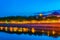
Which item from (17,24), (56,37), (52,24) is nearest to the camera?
(56,37)

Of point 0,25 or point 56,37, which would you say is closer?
point 56,37

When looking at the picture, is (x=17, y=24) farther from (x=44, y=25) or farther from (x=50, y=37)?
(x=50, y=37)

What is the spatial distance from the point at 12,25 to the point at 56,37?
3327 millimetres

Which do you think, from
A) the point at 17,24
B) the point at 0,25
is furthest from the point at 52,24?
the point at 0,25

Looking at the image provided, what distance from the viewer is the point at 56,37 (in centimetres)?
612

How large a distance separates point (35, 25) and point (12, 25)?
2.74ft

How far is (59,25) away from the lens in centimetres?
805

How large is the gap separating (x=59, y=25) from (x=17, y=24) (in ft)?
6.68

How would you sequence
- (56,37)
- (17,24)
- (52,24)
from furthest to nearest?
1. (17,24)
2. (52,24)
3. (56,37)

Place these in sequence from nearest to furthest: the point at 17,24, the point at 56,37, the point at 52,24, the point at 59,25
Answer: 1. the point at 56,37
2. the point at 59,25
3. the point at 52,24
4. the point at 17,24

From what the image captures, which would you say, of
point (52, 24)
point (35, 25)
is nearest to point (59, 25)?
point (52, 24)

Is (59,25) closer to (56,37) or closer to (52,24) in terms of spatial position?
(52,24)

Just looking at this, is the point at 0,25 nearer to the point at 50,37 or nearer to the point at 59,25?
the point at 59,25

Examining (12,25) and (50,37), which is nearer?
(50,37)
